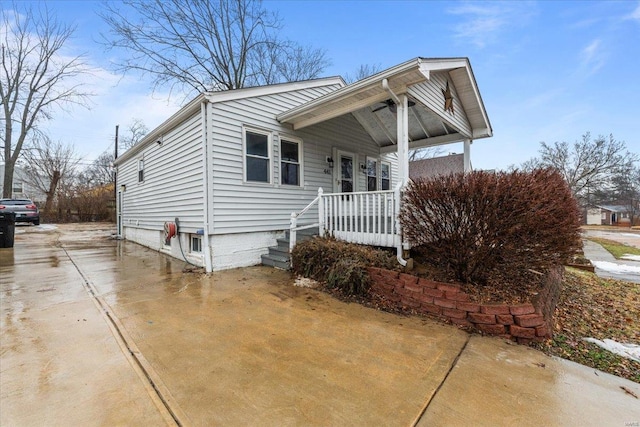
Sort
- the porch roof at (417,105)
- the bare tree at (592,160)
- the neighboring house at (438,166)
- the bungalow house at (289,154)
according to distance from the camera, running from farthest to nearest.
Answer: the bare tree at (592,160) < the neighboring house at (438,166) < the bungalow house at (289,154) < the porch roof at (417,105)

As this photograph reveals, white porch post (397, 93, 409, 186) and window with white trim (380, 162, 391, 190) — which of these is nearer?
white porch post (397, 93, 409, 186)

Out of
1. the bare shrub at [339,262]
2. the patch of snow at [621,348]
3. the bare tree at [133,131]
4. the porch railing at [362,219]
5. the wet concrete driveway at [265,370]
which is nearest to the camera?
the wet concrete driveway at [265,370]

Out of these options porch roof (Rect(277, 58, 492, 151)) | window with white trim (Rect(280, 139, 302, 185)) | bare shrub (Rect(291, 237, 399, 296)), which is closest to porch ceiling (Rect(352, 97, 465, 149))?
porch roof (Rect(277, 58, 492, 151))

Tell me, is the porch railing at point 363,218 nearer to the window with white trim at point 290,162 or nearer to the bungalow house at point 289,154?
the bungalow house at point 289,154

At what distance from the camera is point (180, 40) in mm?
12953

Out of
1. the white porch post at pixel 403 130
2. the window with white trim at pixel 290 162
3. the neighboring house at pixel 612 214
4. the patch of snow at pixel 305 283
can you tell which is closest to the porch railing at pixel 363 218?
the white porch post at pixel 403 130

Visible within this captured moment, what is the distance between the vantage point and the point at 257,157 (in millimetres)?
6711

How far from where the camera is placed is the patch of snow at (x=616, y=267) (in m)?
6.99

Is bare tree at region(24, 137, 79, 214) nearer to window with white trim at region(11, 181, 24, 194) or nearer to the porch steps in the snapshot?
window with white trim at region(11, 181, 24, 194)

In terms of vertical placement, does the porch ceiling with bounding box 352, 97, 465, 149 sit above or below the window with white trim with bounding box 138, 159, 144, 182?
above

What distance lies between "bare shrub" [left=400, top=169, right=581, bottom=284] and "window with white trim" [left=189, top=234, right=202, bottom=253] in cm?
483

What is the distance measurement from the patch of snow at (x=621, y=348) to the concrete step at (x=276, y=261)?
4622 mm

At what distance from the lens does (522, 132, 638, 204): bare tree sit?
2694 cm

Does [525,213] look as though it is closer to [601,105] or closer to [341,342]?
[341,342]
